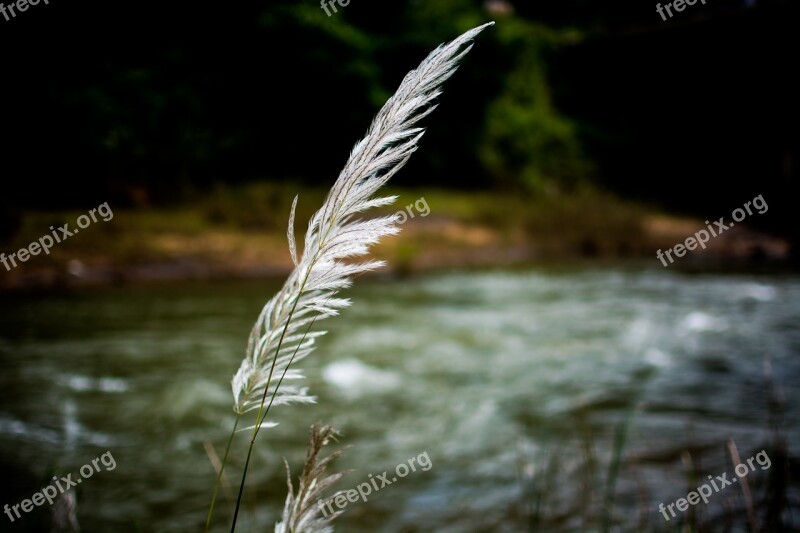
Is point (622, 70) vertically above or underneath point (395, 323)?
underneath

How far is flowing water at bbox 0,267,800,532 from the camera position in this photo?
3.05 metres

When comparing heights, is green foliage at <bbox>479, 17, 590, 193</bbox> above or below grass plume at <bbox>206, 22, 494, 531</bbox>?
below

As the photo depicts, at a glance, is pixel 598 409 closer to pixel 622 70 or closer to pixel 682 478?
pixel 682 478

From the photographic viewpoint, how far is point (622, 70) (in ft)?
74.0

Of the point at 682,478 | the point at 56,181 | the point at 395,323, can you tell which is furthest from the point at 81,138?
the point at 682,478

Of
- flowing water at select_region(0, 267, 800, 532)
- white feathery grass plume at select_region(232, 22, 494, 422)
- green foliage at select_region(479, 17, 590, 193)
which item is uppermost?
white feathery grass plume at select_region(232, 22, 494, 422)

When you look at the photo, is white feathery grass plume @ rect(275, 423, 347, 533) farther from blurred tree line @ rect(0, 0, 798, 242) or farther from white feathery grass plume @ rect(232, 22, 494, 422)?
blurred tree line @ rect(0, 0, 798, 242)

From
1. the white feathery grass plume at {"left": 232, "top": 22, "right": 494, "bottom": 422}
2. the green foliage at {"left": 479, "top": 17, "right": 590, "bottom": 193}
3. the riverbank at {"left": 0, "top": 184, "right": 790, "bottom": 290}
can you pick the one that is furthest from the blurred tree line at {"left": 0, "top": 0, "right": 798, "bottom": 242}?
the white feathery grass plume at {"left": 232, "top": 22, "right": 494, "bottom": 422}

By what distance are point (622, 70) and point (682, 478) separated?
22158 mm

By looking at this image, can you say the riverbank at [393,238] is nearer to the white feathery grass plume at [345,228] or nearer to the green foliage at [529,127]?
the green foliage at [529,127]

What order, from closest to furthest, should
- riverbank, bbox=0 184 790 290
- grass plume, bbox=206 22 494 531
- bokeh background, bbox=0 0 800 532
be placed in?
grass plume, bbox=206 22 494 531 < bokeh background, bbox=0 0 800 532 < riverbank, bbox=0 184 790 290

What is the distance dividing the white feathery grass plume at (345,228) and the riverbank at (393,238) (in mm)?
7940

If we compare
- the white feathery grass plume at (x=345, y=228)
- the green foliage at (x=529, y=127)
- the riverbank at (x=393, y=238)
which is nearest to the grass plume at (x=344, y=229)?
the white feathery grass plume at (x=345, y=228)

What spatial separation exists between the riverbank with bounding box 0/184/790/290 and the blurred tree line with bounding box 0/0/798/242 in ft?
3.88
